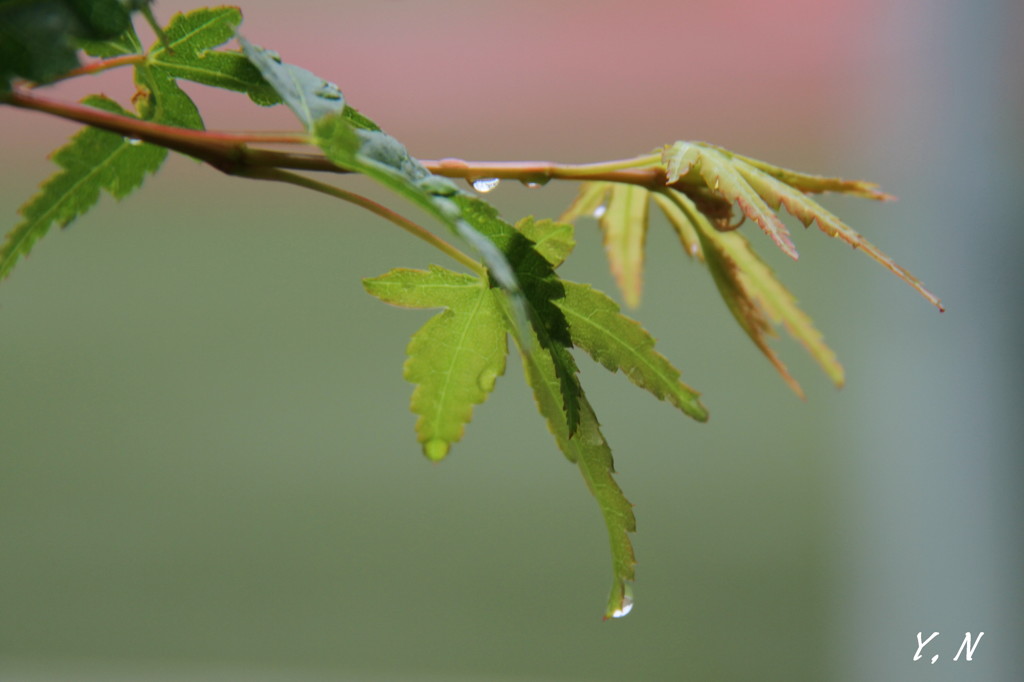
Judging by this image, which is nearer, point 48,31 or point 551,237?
point 48,31

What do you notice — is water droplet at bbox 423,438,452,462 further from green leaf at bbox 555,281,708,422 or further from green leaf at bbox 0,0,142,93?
green leaf at bbox 0,0,142,93

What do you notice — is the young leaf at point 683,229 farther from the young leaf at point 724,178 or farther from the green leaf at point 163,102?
the green leaf at point 163,102

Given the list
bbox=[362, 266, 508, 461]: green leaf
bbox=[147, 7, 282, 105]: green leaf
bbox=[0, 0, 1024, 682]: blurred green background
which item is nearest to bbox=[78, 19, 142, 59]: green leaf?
bbox=[147, 7, 282, 105]: green leaf

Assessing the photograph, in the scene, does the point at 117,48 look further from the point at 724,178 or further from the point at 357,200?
the point at 724,178

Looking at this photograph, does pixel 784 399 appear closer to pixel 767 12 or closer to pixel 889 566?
pixel 889 566

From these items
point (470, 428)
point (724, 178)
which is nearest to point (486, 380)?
point (724, 178)

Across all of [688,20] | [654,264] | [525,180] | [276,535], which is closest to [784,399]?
[654,264]

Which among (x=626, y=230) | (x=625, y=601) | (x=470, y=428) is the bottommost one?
(x=625, y=601)
